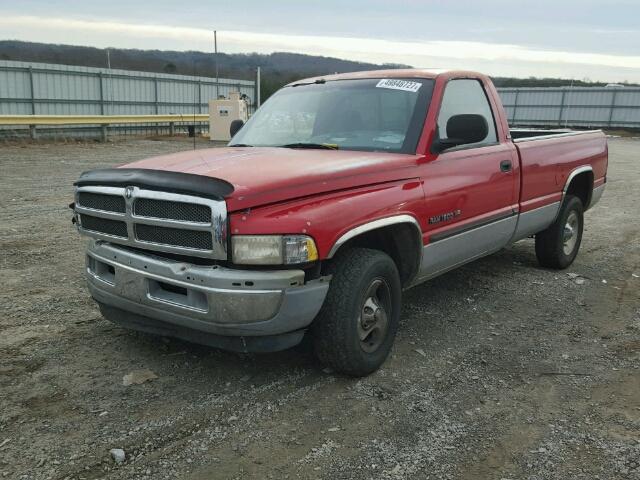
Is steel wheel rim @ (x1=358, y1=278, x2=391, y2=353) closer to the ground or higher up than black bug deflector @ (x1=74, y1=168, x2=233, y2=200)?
closer to the ground

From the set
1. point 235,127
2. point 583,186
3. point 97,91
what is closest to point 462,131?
point 235,127

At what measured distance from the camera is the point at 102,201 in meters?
3.84

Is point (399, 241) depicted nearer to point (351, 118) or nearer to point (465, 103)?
point (351, 118)

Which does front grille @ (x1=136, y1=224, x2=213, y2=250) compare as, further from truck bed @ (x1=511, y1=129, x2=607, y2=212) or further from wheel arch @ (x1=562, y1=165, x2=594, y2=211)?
wheel arch @ (x1=562, y1=165, x2=594, y2=211)

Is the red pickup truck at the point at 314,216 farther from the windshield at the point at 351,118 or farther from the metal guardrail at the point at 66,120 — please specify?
the metal guardrail at the point at 66,120

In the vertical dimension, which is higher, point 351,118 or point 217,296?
point 351,118

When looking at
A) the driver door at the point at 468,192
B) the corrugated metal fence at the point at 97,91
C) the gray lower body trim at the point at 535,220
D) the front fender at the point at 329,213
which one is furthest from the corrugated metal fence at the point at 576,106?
the front fender at the point at 329,213

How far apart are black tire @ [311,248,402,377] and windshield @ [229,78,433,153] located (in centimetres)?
98

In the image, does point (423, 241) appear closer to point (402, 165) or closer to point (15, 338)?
point (402, 165)

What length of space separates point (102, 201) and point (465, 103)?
2.97 metres

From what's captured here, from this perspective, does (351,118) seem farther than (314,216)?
Yes

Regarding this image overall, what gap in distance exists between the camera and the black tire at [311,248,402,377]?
11.8 feet

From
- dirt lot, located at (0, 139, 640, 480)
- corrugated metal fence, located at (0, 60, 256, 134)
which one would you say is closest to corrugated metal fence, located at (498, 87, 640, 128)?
corrugated metal fence, located at (0, 60, 256, 134)

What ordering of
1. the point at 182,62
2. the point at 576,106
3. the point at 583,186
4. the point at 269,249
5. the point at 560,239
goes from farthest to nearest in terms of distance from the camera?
the point at 182,62, the point at 576,106, the point at 583,186, the point at 560,239, the point at 269,249
